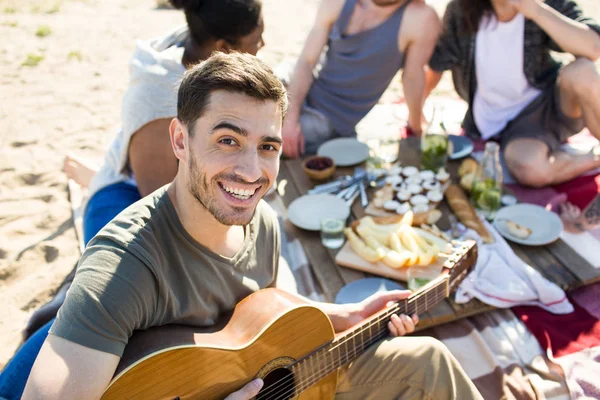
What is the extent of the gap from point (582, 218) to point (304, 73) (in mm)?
2086

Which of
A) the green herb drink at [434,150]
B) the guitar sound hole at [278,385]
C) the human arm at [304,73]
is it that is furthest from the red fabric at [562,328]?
the human arm at [304,73]

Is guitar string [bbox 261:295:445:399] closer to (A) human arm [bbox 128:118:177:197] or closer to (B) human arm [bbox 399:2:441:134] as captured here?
(A) human arm [bbox 128:118:177:197]

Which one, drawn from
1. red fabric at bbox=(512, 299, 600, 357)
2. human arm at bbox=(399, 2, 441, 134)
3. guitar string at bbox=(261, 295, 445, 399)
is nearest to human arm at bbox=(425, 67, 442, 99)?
human arm at bbox=(399, 2, 441, 134)

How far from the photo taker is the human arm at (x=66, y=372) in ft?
4.11

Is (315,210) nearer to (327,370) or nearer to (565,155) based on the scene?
(327,370)

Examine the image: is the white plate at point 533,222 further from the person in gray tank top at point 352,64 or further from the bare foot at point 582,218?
the person in gray tank top at point 352,64

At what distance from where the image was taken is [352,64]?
367 centimetres

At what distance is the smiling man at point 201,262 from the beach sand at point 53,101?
56.0 inches

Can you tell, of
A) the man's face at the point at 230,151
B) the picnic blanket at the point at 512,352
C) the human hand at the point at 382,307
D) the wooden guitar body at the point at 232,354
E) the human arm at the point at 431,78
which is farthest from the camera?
the human arm at the point at 431,78

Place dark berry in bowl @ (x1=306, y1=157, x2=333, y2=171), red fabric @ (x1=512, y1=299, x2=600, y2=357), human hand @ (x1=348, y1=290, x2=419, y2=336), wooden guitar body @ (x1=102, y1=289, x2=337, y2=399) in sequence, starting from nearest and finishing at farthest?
wooden guitar body @ (x1=102, y1=289, x2=337, y2=399)
human hand @ (x1=348, y1=290, x2=419, y2=336)
red fabric @ (x1=512, y1=299, x2=600, y2=357)
dark berry in bowl @ (x1=306, y1=157, x2=333, y2=171)

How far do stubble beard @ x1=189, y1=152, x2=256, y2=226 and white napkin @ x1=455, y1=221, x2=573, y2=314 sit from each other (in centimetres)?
126

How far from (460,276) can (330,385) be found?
721 mm

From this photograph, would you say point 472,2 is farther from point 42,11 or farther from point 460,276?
point 42,11

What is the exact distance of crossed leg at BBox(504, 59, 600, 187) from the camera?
3.17m
